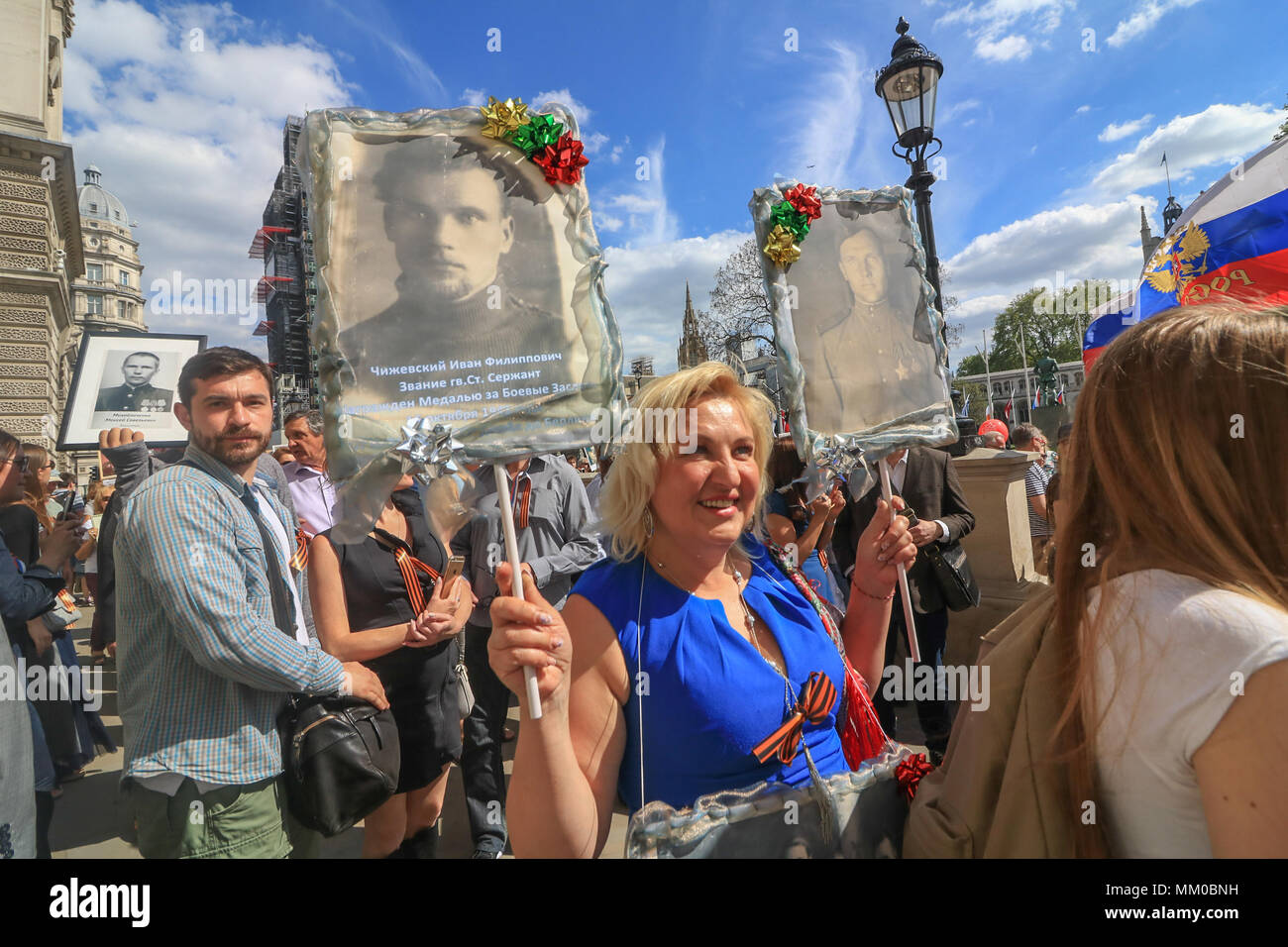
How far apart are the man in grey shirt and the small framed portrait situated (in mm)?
2668

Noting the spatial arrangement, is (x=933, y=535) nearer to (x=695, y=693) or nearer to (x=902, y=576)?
(x=902, y=576)

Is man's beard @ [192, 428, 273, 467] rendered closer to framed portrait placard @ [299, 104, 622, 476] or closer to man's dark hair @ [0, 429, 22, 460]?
framed portrait placard @ [299, 104, 622, 476]

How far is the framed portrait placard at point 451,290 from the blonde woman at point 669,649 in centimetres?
28

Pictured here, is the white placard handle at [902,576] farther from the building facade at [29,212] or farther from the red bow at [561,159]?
the building facade at [29,212]

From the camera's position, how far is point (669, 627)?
1.65 m

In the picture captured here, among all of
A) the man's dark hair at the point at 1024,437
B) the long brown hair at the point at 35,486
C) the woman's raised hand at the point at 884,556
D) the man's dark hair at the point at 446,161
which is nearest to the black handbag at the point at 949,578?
the woman's raised hand at the point at 884,556

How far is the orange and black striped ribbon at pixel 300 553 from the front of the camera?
2586 mm

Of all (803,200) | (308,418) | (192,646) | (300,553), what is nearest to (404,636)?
(300,553)

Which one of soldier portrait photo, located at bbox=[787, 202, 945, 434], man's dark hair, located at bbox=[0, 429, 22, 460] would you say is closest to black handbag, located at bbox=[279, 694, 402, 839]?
soldier portrait photo, located at bbox=[787, 202, 945, 434]

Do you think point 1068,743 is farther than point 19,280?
No
